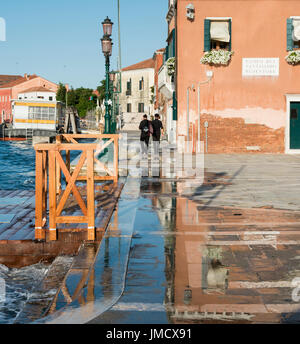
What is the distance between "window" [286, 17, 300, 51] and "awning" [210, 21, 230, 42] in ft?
7.47

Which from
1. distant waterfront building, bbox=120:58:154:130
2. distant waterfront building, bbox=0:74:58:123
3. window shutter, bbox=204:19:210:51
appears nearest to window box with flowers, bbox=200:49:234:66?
window shutter, bbox=204:19:210:51

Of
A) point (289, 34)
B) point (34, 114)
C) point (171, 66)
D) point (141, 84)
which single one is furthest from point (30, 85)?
point (289, 34)

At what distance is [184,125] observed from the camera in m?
22.2

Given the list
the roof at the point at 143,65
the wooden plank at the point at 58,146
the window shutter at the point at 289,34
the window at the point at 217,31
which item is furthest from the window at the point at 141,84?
the wooden plank at the point at 58,146

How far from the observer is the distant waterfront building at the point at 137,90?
76562mm

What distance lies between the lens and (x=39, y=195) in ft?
21.7

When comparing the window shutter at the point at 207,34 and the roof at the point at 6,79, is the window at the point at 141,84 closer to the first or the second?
the roof at the point at 6,79

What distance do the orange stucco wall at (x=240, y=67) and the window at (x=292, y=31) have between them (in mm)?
225

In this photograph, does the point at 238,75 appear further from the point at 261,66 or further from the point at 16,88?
the point at 16,88

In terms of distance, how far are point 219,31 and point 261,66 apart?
2.10m

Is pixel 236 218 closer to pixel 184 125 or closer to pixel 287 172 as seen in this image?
pixel 287 172
